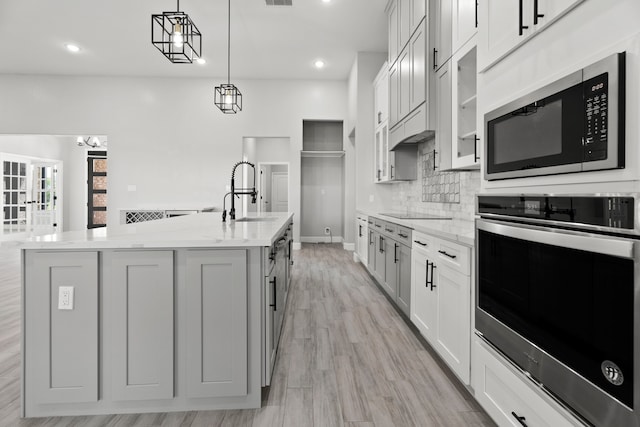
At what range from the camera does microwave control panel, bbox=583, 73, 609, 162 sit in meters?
0.95

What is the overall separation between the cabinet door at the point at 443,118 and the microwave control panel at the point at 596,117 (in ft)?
6.24

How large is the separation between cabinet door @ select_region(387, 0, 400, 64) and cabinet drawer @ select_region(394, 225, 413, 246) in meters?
2.17

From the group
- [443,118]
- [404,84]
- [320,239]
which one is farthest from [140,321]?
[320,239]

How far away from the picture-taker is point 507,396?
145 centimetres

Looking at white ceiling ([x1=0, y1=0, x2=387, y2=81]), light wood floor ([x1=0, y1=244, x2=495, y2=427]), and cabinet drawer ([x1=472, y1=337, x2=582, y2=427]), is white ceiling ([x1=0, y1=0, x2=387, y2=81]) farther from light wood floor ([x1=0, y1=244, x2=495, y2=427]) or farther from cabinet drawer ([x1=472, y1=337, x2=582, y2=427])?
cabinet drawer ([x1=472, y1=337, x2=582, y2=427])

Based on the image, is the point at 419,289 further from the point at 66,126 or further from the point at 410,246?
the point at 66,126

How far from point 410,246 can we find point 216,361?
5.52 feet

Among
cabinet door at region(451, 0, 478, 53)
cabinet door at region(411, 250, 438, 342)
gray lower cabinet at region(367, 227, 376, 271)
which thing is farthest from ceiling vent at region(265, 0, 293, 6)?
cabinet door at region(411, 250, 438, 342)

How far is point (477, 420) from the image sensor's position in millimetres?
1804

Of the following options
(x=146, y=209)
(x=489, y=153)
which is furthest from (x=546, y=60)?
(x=146, y=209)

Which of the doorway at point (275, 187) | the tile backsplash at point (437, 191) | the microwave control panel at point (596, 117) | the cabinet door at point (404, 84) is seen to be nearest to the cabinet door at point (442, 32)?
the cabinet door at point (404, 84)

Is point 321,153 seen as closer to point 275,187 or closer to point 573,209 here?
point 275,187

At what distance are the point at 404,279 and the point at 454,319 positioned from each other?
1054mm

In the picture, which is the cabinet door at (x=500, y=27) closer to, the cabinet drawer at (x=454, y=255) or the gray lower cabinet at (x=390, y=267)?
the cabinet drawer at (x=454, y=255)
